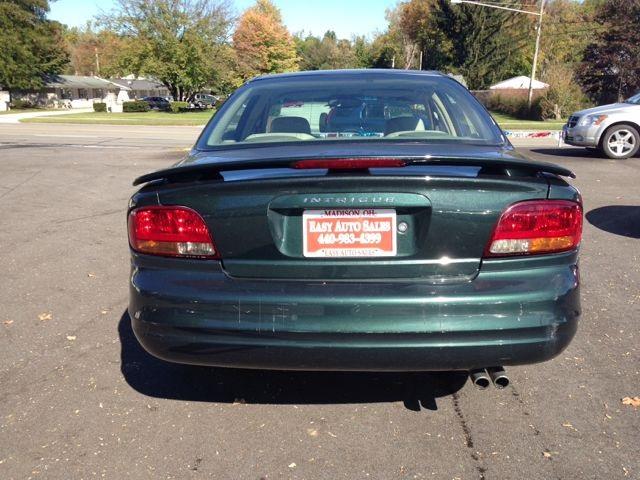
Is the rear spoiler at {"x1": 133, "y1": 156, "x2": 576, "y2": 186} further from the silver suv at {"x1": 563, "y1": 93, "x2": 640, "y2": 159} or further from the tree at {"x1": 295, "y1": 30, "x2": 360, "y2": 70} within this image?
the tree at {"x1": 295, "y1": 30, "x2": 360, "y2": 70}

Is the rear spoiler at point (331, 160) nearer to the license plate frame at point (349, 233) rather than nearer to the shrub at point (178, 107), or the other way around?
the license plate frame at point (349, 233)

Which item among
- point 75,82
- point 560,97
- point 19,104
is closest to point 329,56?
point 75,82

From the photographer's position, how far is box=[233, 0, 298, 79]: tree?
2276 inches

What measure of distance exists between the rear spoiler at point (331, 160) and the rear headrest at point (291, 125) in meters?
1.00

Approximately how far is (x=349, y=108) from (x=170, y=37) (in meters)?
48.6

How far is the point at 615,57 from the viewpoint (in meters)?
33.2

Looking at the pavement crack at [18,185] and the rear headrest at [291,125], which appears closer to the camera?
the rear headrest at [291,125]

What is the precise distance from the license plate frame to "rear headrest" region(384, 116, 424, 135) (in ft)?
4.02

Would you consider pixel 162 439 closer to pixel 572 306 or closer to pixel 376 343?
pixel 376 343

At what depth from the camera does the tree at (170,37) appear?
48.1m

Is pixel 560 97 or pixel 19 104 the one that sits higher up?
pixel 560 97

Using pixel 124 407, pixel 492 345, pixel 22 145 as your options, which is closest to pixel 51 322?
pixel 124 407

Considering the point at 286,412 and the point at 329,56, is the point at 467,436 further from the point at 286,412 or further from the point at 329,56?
the point at 329,56

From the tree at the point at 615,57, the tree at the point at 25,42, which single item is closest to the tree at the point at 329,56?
the tree at the point at 25,42
